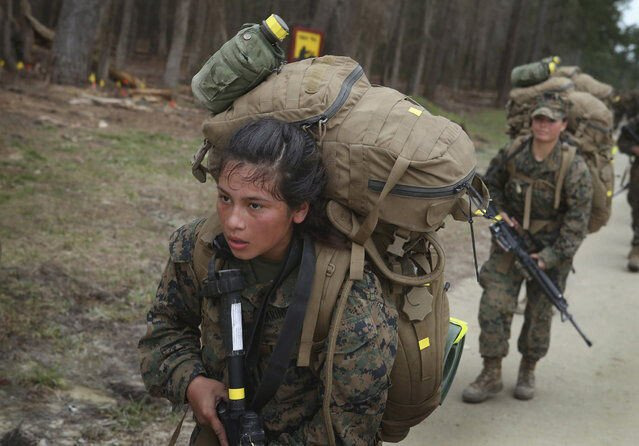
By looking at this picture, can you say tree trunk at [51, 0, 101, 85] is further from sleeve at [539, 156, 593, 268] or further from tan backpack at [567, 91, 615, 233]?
sleeve at [539, 156, 593, 268]

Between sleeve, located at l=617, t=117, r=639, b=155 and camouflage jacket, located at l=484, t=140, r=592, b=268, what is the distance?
448 centimetres

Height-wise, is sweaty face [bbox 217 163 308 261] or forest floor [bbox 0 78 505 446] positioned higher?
sweaty face [bbox 217 163 308 261]

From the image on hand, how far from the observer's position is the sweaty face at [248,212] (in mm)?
2213

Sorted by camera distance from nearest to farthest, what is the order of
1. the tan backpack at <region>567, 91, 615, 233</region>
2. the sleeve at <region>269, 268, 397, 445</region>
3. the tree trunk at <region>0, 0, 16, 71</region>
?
the sleeve at <region>269, 268, 397, 445</region>, the tan backpack at <region>567, 91, 615, 233</region>, the tree trunk at <region>0, 0, 16, 71</region>

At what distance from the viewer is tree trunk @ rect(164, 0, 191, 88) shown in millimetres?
19000

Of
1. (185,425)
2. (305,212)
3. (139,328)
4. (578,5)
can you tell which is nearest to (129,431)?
(185,425)

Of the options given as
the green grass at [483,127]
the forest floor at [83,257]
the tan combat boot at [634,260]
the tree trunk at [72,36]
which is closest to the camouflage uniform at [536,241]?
the forest floor at [83,257]

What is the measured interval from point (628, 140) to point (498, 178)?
481 centimetres

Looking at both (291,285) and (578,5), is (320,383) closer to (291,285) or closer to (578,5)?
(291,285)

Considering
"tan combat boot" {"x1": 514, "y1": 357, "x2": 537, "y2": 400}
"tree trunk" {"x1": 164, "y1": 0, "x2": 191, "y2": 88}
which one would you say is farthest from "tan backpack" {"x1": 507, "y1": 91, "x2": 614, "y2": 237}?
"tree trunk" {"x1": 164, "y1": 0, "x2": 191, "y2": 88}

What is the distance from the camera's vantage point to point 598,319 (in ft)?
24.5

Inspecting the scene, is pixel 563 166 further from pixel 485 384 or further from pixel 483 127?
pixel 483 127

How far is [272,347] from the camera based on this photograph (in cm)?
238

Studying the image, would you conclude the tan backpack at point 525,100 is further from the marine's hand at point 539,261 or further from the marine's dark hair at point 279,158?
the marine's dark hair at point 279,158
